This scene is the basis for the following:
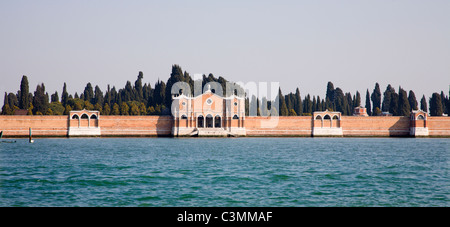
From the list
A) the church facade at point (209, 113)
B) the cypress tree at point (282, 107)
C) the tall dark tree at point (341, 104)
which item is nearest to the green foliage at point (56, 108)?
the church facade at point (209, 113)

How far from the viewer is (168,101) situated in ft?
204

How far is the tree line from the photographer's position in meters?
60.6

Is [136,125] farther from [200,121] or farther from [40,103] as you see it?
[40,103]

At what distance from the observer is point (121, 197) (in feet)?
44.9

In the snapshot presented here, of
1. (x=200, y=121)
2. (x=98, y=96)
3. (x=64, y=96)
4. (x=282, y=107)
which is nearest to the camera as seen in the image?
(x=200, y=121)

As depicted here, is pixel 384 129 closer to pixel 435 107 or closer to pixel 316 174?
pixel 435 107

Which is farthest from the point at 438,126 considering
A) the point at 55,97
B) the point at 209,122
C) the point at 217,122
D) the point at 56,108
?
the point at 55,97

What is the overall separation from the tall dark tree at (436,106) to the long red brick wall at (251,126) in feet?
16.8

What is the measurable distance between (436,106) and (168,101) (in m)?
34.1

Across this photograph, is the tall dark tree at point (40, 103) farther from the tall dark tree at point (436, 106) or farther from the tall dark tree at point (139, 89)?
the tall dark tree at point (436, 106)

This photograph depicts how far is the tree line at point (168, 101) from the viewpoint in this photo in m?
60.6

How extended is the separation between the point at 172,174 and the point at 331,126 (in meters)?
38.8

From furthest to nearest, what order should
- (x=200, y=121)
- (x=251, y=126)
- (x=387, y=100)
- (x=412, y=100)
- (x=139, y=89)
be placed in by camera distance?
(x=139, y=89)
(x=387, y=100)
(x=412, y=100)
(x=200, y=121)
(x=251, y=126)
